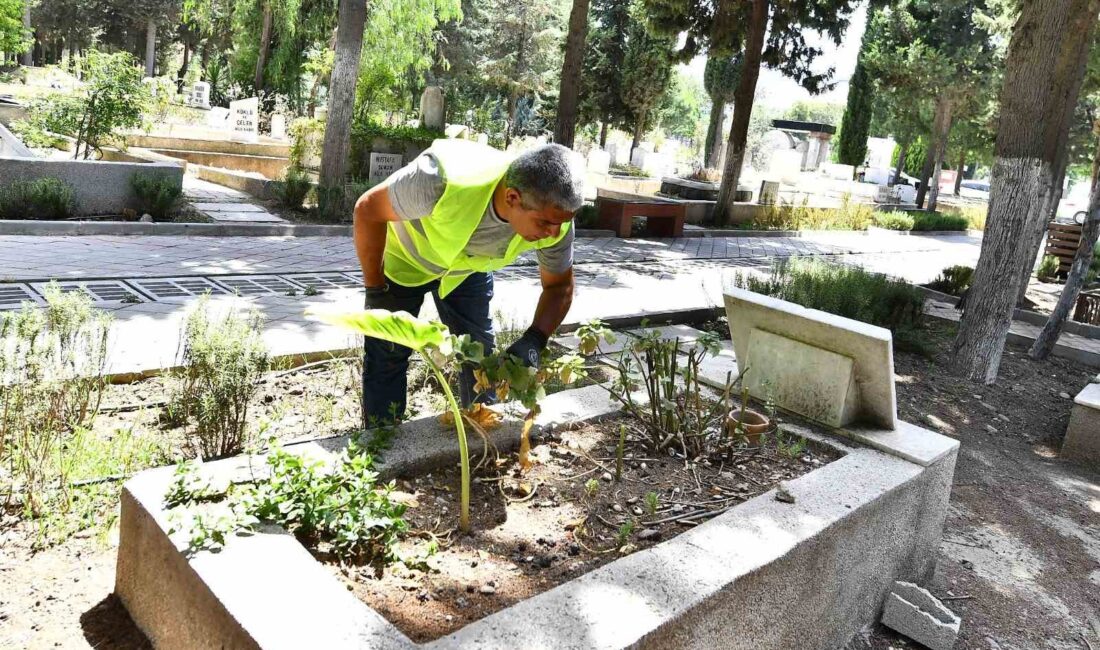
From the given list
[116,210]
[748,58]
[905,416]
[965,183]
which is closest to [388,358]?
[905,416]

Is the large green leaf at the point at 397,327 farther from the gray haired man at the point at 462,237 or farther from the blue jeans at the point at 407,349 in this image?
the blue jeans at the point at 407,349

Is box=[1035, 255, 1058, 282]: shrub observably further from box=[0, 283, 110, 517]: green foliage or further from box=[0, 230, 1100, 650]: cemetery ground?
box=[0, 283, 110, 517]: green foliage

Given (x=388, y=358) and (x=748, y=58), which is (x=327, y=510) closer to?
(x=388, y=358)

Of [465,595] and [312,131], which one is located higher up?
[312,131]

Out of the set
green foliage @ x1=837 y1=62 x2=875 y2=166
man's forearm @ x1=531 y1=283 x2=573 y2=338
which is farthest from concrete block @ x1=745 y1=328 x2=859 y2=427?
green foliage @ x1=837 y1=62 x2=875 y2=166

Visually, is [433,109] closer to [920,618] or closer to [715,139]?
[920,618]

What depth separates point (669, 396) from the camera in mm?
3600

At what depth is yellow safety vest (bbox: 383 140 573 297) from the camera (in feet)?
9.71

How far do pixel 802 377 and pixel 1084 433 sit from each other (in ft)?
10.0

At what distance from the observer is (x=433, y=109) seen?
683 inches

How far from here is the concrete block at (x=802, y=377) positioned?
145 inches

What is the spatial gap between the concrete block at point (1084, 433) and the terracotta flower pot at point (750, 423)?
124 inches

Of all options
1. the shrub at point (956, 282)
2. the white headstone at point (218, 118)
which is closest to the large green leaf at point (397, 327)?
the shrub at point (956, 282)

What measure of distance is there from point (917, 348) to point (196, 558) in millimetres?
6907
